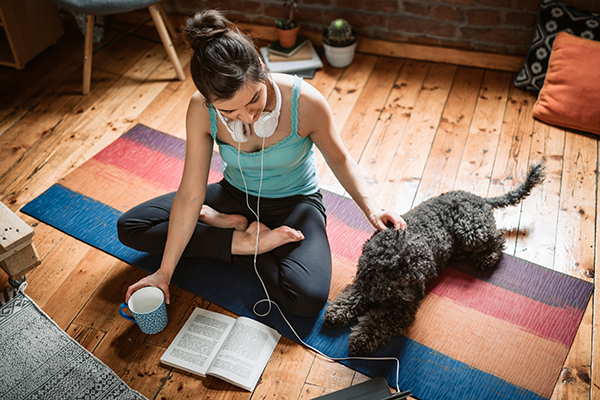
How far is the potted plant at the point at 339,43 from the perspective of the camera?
2.42m

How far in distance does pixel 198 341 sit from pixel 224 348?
0.34ft

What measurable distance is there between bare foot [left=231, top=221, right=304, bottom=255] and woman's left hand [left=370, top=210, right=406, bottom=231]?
25 centimetres

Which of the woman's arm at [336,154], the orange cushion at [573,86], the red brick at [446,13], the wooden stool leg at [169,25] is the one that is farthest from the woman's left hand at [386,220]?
the wooden stool leg at [169,25]

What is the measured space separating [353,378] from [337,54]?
1.77 m

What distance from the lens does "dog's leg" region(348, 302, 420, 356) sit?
1381mm

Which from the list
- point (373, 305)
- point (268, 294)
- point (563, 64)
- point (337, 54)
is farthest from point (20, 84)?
point (563, 64)

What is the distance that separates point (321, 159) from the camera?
2.11 m

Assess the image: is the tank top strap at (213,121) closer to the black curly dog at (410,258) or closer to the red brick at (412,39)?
the black curly dog at (410,258)

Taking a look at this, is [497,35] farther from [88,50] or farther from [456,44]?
[88,50]

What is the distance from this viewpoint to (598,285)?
1.57 metres

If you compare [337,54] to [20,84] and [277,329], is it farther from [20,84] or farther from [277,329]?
[20,84]

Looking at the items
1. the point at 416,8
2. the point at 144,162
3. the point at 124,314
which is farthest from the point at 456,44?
the point at 124,314

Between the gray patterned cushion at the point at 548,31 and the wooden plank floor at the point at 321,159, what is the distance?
11cm

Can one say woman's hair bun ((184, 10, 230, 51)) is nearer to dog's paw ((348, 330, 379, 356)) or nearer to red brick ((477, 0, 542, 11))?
dog's paw ((348, 330, 379, 356))
